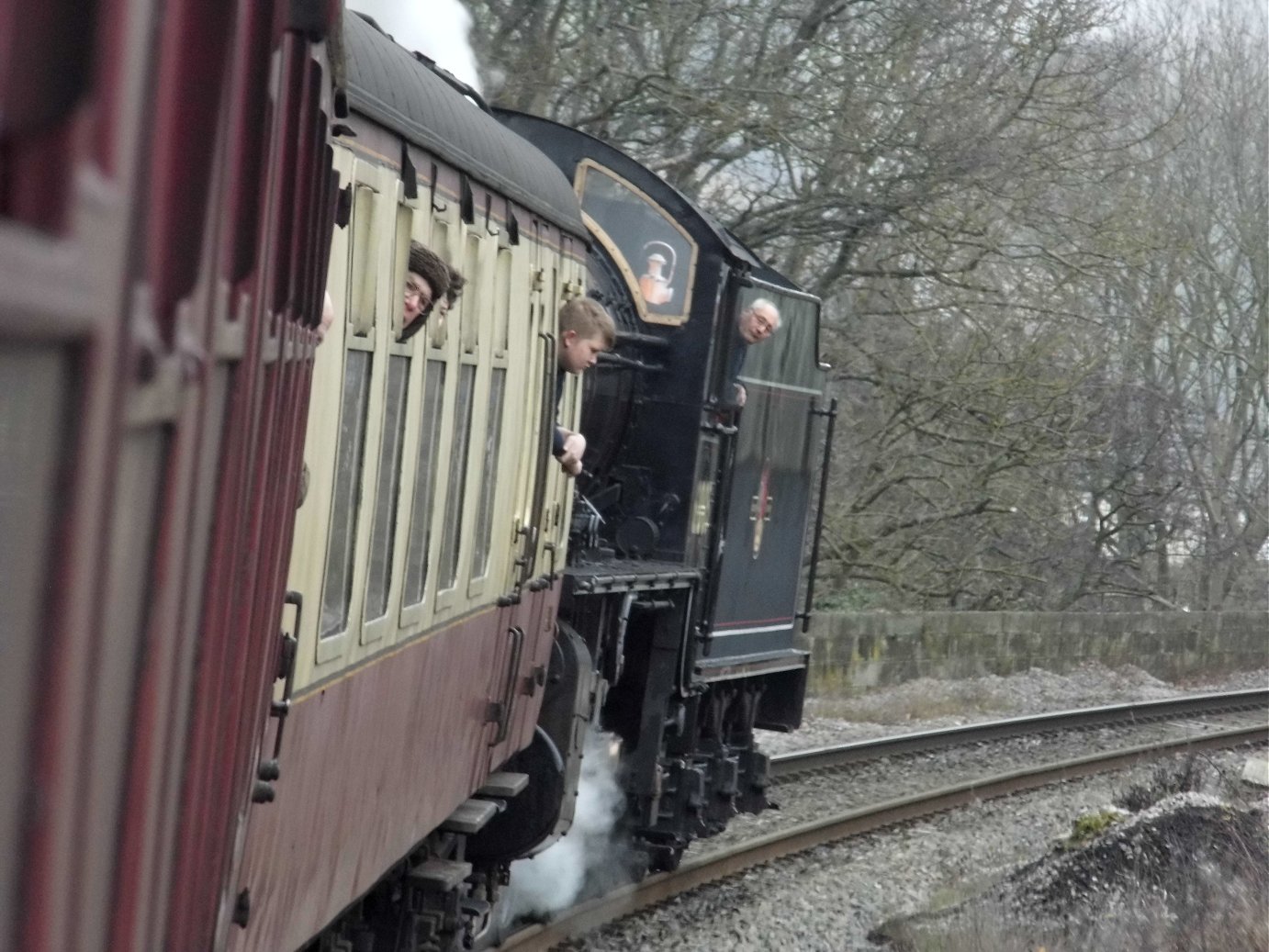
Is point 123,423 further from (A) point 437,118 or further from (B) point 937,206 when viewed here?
(B) point 937,206

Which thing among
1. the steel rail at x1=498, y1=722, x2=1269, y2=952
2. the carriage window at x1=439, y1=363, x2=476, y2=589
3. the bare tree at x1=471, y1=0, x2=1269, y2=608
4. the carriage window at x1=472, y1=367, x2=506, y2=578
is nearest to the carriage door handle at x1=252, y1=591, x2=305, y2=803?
the carriage window at x1=439, y1=363, x2=476, y2=589

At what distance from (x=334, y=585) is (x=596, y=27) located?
10812mm

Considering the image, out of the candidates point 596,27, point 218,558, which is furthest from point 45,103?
point 596,27

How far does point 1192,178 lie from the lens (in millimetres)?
30422

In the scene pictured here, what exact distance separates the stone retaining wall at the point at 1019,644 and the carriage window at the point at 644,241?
23.6ft

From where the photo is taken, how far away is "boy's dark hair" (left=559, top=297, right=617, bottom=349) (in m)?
5.65

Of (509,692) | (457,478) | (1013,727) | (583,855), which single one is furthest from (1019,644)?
(457,478)

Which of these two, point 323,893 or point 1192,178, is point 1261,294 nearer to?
point 1192,178

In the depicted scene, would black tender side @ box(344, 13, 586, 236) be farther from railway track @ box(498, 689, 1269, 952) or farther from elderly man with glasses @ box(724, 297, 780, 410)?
railway track @ box(498, 689, 1269, 952)

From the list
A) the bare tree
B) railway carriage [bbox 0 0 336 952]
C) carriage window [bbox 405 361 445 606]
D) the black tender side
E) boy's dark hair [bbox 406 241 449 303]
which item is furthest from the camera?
the bare tree

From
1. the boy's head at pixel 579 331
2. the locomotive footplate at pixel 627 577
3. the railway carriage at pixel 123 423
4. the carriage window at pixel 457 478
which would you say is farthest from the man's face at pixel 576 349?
the railway carriage at pixel 123 423

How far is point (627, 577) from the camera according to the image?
282 inches

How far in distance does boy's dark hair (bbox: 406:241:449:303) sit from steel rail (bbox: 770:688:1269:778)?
9117mm

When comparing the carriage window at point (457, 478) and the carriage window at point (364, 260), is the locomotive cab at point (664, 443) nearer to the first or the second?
the carriage window at point (457, 478)
